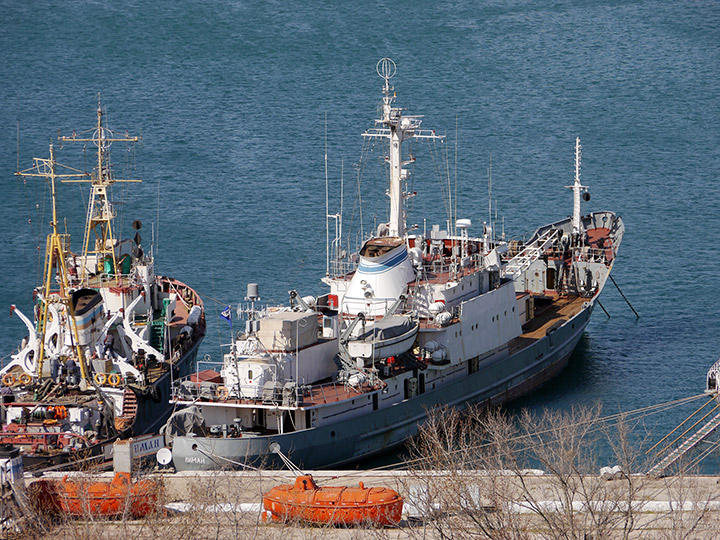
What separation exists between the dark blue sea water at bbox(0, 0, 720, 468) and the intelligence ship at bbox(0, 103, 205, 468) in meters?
9.19

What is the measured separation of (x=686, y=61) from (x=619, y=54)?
551 cm

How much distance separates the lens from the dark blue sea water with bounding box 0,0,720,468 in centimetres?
7200

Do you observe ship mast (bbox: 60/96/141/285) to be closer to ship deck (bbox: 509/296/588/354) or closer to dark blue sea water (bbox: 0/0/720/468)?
dark blue sea water (bbox: 0/0/720/468)

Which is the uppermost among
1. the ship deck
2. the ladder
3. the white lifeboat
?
the ladder

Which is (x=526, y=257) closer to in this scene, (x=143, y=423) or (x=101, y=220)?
(x=101, y=220)

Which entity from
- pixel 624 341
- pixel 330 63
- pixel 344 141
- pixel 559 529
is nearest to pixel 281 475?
pixel 559 529

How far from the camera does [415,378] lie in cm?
5253

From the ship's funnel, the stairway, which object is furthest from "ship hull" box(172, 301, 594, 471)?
the stairway

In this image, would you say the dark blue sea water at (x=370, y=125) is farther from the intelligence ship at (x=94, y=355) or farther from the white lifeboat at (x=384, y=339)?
the white lifeboat at (x=384, y=339)

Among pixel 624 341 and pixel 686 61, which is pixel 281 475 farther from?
pixel 686 61

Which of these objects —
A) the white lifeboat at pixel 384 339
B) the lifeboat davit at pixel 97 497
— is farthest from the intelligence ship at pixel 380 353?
the lifeboat davit at pixel 97 497

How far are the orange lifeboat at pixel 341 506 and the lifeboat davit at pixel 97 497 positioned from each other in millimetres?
3795

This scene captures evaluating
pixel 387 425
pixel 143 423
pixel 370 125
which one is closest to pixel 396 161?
pixel 387 425

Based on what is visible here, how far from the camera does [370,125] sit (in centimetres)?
9412
